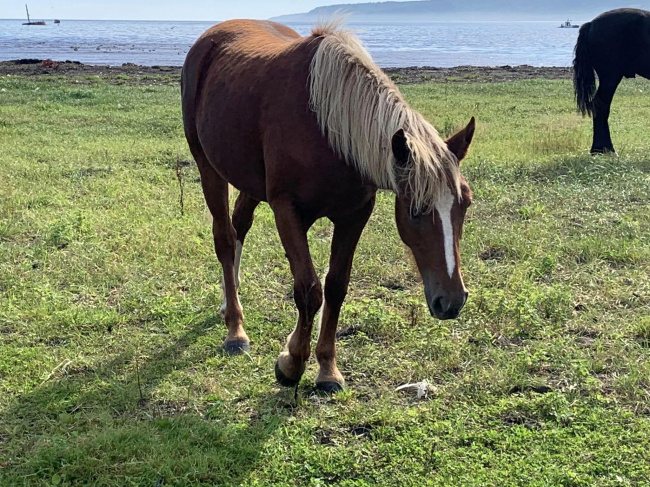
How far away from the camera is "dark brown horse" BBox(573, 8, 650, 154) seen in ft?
30.9

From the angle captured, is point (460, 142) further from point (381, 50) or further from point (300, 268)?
point (381, 50)

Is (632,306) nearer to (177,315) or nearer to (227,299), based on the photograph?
(227,299)

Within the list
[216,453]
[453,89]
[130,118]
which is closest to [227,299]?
[216,453]

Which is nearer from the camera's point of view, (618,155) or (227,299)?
(227,299)

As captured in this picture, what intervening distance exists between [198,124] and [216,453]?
2.18 m

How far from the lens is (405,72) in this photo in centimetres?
2728

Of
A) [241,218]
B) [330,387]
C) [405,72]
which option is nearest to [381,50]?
[405,72]

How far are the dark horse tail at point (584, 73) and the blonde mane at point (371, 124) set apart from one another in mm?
7593

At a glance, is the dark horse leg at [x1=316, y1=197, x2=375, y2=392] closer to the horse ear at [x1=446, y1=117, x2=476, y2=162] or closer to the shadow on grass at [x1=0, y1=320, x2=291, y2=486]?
the shadow on grass at [x1=0, y1=320, x2=291, y2=486]

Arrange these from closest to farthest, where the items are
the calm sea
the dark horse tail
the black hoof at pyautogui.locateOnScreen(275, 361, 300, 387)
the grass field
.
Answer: the grass field, the black hoof at pyautogui.locateOnScreen(275, 361, 300, 387), the dark horse tail, the calm sea

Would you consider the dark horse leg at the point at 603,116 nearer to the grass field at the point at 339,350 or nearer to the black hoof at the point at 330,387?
the grass field at the point at 339,350

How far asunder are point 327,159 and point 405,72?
25494 millimetres

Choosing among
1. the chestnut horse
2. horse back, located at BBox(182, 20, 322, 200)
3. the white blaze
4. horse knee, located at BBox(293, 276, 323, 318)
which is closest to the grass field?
the chestnut horse

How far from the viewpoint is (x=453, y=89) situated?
1966 centimetres
